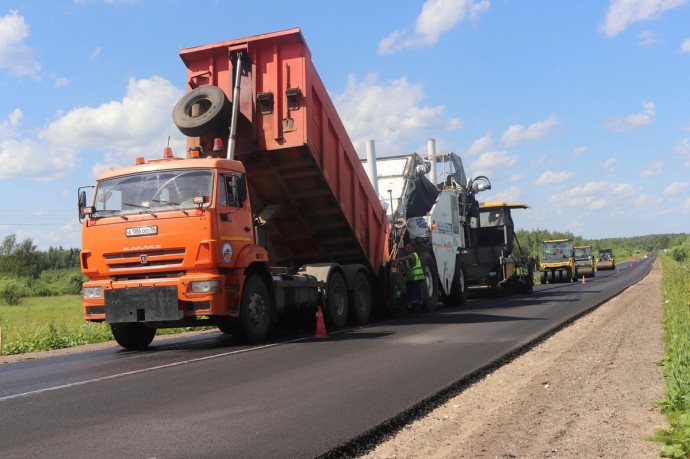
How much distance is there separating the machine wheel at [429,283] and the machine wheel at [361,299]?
2.41m

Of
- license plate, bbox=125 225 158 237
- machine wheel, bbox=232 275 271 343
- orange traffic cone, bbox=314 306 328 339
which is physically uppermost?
license plate, bbox=125 225 158 237

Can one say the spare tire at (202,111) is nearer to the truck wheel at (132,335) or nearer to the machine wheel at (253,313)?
the machine wheel at (253,313)

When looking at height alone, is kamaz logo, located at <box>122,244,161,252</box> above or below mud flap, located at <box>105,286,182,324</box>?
above

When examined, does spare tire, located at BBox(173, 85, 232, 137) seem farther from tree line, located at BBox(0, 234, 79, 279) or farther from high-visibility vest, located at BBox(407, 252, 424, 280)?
tree line, located at BBox(0, 234, 79, 279)

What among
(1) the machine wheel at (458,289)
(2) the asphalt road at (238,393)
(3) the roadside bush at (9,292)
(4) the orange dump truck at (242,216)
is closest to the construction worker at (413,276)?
(4) the orange dump truck at (242,216)

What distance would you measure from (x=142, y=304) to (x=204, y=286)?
36.3 inches

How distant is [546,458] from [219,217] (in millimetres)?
6402

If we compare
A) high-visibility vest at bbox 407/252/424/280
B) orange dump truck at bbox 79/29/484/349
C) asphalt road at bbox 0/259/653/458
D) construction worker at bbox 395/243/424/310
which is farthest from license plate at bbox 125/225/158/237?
high-visibility vest at bbox 407/252/424/280

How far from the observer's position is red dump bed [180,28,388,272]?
11406 millimetres

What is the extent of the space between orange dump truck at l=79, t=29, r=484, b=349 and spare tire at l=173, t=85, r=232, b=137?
0.02 metres

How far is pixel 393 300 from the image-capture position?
50.5ft

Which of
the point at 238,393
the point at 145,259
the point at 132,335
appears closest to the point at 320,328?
the point at 132,335

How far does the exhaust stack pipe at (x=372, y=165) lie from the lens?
16.5m

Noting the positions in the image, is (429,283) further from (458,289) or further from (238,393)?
(238,393)
